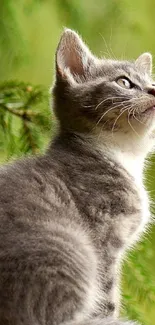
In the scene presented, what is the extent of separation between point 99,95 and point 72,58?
0.31ft

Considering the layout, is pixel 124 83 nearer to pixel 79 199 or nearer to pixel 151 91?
pixel 151 91

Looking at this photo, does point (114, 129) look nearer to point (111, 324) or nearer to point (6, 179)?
point (6, 179)

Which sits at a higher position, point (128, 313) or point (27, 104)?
point (27, 104)

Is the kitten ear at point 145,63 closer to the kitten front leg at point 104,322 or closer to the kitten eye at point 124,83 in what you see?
the kitten eye at point 124,83

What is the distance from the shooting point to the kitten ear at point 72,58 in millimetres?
1122

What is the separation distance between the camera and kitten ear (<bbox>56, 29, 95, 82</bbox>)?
44.2 inches

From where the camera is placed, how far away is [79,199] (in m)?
1.00

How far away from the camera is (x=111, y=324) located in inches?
34.8

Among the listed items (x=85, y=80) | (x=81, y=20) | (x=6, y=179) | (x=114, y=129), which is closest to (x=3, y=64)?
(x=81, y=20)

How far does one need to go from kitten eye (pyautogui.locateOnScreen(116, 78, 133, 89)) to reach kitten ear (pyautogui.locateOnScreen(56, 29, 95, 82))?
7cm

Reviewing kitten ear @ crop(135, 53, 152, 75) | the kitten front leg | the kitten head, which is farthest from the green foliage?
the kitten front leg

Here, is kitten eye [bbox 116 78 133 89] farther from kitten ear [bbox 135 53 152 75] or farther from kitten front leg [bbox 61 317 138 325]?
kitten front leg [bbox 61 317 138 325]

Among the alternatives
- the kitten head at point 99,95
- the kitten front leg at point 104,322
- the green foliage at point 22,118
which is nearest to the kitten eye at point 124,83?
the kitten head at point 99,95

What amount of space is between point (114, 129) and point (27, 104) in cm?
22
